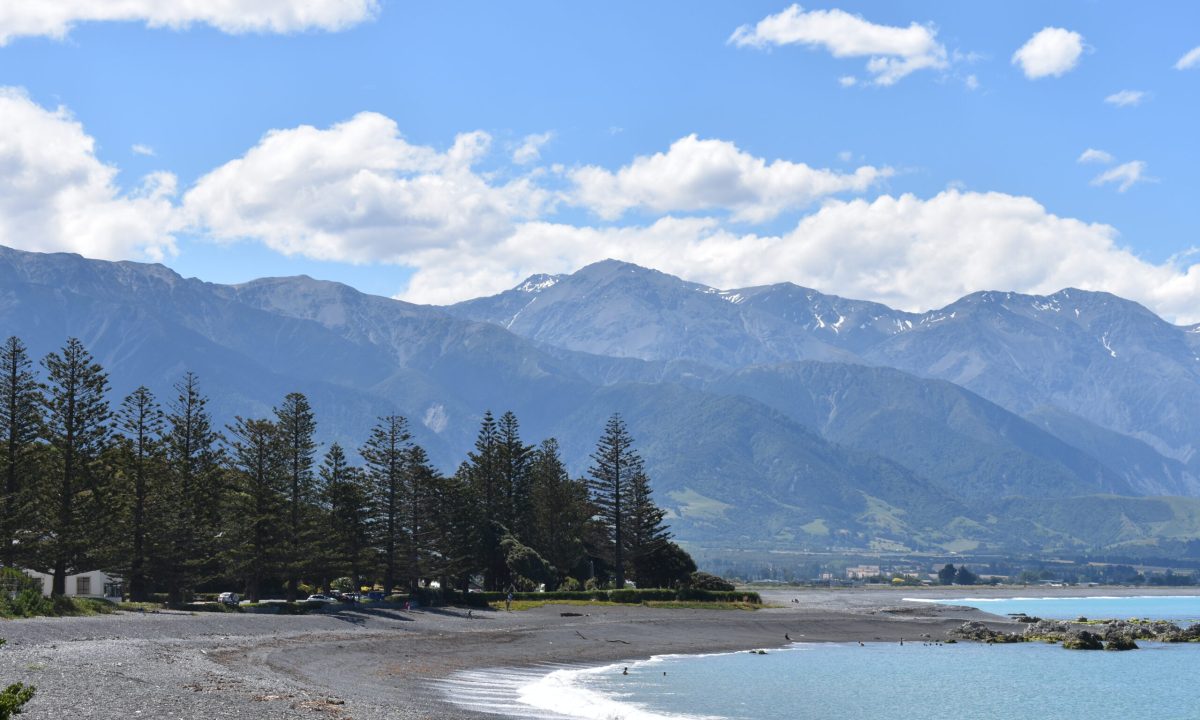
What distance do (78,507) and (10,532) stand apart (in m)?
5.22

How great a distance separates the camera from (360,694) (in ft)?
132

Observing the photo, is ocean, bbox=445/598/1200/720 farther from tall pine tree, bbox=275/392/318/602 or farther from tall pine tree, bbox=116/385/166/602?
tall pine tree, bbox=116/385/166/602

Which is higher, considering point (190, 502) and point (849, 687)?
point (190, 502)

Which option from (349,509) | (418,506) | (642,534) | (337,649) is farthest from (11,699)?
(642,534)

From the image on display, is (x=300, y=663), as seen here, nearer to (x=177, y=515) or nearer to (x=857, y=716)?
(x=857, y=716)

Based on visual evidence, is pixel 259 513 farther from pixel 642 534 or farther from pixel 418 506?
pixel 642 534

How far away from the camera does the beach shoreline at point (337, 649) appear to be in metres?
32.9

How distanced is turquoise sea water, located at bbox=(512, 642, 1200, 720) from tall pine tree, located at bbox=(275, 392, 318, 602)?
30769 millimetres

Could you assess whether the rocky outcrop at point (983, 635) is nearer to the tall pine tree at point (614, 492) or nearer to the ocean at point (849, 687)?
the ocean at point (849, 687)

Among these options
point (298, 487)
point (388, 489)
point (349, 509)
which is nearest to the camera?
point (298, 487)

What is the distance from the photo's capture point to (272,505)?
Answer: 3314 inches

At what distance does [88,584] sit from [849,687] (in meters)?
53.7

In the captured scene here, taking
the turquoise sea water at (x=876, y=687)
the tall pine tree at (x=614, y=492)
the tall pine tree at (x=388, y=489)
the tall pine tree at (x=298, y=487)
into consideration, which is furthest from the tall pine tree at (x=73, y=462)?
the tall pine tree at (x=614, y=492)

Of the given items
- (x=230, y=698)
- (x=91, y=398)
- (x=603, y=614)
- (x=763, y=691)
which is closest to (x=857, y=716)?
(x=763, y=691)
